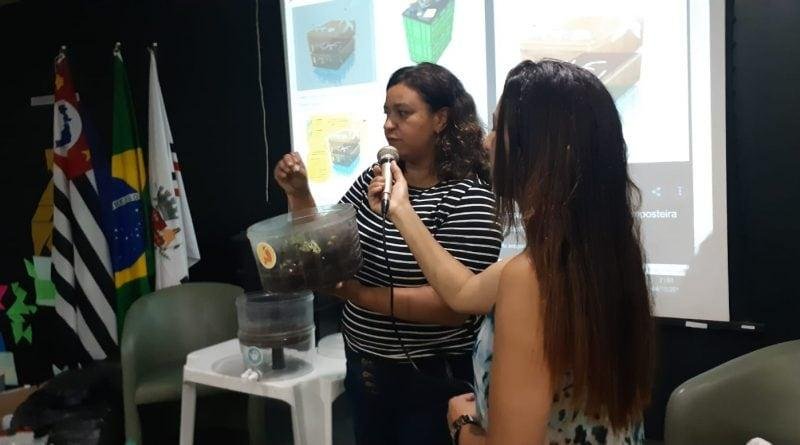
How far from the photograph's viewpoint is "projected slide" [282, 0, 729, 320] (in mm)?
1911

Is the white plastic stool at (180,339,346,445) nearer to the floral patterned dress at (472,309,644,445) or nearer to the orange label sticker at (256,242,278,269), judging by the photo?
the orange label sticker at (256,242,278,269)

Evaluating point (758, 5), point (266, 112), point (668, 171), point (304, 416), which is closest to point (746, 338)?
point (668, 171)

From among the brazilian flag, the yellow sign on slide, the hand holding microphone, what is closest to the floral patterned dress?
the hand holding microphone

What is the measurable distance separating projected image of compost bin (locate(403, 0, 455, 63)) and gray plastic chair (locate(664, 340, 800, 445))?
1423 millimetres

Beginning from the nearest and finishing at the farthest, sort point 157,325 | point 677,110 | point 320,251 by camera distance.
Answer: point 320,251 → point 677,110 → point 157,325

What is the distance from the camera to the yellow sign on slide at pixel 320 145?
256 centimetres

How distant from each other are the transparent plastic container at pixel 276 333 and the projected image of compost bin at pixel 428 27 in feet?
3.34

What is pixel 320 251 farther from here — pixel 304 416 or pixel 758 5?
pixel 758 5

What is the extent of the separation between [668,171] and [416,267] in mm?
1028

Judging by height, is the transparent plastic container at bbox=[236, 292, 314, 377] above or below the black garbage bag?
above

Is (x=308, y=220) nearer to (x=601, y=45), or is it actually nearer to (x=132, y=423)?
(x=601, y=45)

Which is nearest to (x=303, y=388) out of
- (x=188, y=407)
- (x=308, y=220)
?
(x=188, y=407)

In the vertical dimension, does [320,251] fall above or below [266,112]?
below

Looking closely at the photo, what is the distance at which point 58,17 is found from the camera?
129 inches
